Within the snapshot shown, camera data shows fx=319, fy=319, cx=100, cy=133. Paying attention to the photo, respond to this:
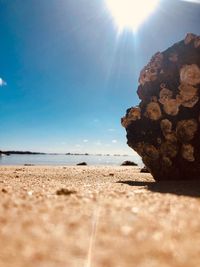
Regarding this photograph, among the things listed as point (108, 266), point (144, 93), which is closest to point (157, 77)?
point (144, 93)

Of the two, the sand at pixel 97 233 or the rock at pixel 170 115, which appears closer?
the sand at pixel 97 233

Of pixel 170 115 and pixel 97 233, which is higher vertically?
pixel 170 115

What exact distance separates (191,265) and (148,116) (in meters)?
8.97

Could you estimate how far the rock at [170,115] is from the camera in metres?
10.5

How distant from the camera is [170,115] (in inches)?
433

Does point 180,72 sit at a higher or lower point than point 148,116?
higher

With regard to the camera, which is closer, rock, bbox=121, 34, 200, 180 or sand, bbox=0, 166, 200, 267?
sand, bbox=0, 166, 200, 267

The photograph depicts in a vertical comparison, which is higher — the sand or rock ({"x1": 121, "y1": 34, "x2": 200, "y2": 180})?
rock ({"x1": 121, "y1": 34, "x2": 200, "y2": 180})

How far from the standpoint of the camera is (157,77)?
1151cm

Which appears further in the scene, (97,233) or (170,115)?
(170,115)

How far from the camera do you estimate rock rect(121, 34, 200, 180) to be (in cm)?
1049

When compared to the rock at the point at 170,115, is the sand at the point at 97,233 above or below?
below

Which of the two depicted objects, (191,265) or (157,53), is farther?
(157,53)

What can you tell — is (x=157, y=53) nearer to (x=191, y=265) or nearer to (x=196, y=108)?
(x=196, y=108)
